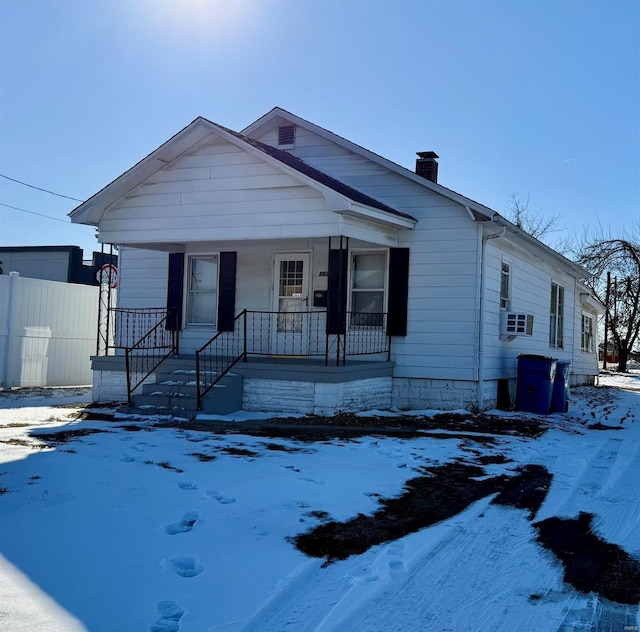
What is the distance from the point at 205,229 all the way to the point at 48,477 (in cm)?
655

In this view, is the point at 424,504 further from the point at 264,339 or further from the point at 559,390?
the point at 559,390

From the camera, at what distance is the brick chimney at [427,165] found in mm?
13680

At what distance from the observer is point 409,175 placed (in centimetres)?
1236

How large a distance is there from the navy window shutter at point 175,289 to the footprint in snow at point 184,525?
9.17 m

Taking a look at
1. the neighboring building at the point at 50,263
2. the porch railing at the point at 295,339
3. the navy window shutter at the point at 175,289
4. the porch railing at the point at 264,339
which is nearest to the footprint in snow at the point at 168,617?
the porch railing at the point at 264,339

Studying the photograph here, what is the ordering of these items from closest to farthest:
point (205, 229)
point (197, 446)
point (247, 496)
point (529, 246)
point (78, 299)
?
point (247, 496)
point (197, 446)
point (205, 229)
point (529, 246)
point (78, 299)

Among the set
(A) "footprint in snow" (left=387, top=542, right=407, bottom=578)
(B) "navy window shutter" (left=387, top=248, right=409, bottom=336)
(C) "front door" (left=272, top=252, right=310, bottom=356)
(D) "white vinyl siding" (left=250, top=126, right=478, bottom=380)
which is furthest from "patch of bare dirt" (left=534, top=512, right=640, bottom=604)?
(C) "front door" (left=272, top=252, right=310, bottom=356)

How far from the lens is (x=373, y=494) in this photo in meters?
5.82

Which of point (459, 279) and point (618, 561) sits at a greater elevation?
point (459, 279)

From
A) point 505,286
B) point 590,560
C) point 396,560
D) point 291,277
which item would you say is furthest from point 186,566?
point 505,286

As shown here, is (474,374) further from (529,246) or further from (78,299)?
(78,299)

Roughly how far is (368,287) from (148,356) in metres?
4.15

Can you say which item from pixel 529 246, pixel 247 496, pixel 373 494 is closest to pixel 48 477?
pixel 247 496

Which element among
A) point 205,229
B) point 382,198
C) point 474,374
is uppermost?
point 382,198
